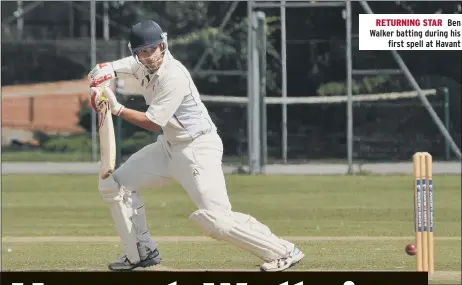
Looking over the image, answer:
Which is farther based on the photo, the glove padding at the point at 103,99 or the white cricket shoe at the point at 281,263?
the white cricket shoe at the point at 281,263

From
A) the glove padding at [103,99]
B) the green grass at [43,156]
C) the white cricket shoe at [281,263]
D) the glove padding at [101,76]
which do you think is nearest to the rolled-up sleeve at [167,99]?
the glove padding at [103,99]

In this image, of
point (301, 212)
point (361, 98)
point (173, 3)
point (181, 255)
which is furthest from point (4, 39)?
point (181, 255)

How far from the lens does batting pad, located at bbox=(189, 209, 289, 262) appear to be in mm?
8680

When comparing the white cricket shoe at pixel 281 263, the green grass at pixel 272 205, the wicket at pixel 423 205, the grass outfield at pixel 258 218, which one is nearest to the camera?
the wicket at pixel 423 205

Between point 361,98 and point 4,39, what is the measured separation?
293 inches

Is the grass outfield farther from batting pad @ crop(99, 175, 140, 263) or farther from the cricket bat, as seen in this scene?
the cricket bat

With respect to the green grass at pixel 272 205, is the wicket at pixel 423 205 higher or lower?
higher

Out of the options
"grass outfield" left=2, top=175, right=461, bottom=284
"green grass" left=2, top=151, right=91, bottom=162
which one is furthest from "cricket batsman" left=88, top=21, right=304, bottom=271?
"green grass" left=2, top=151, right=91, bottom=162

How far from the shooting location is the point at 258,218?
15391 mm

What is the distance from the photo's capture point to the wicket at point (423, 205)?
8125mm

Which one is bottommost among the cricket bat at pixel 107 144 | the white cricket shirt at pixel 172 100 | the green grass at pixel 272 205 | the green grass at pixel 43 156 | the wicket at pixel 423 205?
the green grass at pixel 272 205

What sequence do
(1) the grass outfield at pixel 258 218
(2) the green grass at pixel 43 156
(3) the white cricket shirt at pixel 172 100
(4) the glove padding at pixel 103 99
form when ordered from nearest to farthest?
(4) the glove padding at pixel 103 99
(3) the white cricket shirt at pixel 172 100
(1) the grass outfield at pixel 258 218
(2) the green grass at pixel 43 156

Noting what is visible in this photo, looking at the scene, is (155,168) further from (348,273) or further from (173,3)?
(173,3)

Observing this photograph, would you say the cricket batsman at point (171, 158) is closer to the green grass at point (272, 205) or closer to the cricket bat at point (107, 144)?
the cricket bat at point (107, 144)
